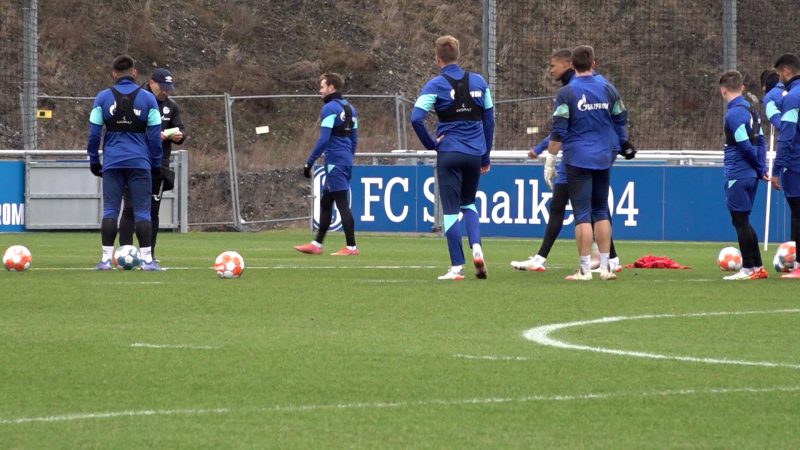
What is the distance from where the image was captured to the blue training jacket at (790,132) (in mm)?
14586

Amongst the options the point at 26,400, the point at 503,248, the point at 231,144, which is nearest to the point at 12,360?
the point at 26,400

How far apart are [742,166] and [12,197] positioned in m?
15.1

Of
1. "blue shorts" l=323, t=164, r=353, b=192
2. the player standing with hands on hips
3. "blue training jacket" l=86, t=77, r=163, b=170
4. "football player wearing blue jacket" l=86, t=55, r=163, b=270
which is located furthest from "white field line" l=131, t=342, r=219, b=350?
"blue shorts" l=323, t=164, r=353, b=192

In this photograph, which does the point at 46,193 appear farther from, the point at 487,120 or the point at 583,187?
the point at 583,187

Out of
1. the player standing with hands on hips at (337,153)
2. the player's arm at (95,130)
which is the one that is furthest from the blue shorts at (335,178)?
the player's arm at (95,130)

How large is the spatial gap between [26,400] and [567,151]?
8.29 meters

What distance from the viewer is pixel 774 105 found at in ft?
51.6

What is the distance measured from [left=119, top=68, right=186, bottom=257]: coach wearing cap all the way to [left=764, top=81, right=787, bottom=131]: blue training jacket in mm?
5721

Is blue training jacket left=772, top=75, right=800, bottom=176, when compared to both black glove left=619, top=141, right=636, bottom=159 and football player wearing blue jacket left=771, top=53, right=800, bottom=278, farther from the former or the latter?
black glove left=619, top=141, right=636, bottom=159

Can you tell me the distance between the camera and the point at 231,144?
30.4 metres

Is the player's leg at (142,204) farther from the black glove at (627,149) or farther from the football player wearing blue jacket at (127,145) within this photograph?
the black glove at (627,149)

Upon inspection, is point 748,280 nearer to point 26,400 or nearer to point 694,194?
point 26,400

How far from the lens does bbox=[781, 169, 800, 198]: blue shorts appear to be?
1481cm

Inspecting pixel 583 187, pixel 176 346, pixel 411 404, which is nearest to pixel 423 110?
pixel 583 187
